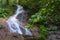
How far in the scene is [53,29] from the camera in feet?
33.6

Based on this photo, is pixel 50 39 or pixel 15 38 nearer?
pixel 15 38

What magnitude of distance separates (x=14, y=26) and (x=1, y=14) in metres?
2.29

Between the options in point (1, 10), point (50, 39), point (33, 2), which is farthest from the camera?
point (33, 2)

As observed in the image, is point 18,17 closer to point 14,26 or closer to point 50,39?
point 14,26

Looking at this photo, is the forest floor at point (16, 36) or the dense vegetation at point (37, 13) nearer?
the forest floor at point (16, 36)

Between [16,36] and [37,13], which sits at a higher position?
[37,13]

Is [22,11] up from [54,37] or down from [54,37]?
up

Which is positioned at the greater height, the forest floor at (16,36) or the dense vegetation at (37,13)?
the dense vegetation at (37,13)

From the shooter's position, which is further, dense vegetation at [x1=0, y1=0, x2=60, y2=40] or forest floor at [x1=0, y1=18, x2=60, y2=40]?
dense vegetation at [x1=0, y1=0, x2=60, y2=40]

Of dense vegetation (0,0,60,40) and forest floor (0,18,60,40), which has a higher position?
dense vegetation (0,0,60,40)

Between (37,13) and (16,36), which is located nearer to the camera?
(16,36)

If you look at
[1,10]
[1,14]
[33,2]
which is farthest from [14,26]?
[33,2]

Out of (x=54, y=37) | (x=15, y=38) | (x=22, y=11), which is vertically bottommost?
(x=15, y=38)

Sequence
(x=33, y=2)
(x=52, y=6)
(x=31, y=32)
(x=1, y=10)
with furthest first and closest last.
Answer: (x=33, y=2), (x=1, y=10), (x=31, y=32), (x=52, y=6)
